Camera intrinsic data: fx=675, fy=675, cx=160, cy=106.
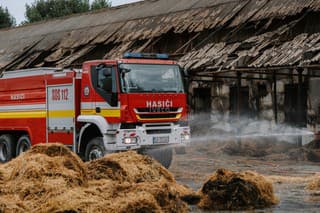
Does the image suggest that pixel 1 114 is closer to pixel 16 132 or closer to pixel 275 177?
pixel 16 132

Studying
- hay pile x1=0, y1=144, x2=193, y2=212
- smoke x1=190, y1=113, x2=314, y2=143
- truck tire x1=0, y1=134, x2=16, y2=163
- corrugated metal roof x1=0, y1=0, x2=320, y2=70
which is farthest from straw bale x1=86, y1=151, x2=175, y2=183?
smoke x1=190, y1=113, x2=314, y2=143

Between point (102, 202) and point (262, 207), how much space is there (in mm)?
3122

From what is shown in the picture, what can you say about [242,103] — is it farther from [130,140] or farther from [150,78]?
[130,140]

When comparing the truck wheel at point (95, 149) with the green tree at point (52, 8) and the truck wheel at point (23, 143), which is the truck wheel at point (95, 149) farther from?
the green tree at point (52, 8)

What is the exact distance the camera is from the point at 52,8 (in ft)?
222

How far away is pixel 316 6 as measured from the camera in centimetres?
2309

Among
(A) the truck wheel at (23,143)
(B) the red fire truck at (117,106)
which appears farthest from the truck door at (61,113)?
(A) the truck wheel at (23,143)

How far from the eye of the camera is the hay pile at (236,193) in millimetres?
11352

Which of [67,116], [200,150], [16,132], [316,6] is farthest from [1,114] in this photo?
[316,6]

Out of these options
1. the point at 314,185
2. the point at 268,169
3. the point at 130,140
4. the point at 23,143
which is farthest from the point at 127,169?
the point at 23,143

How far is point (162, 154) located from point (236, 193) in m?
5.92

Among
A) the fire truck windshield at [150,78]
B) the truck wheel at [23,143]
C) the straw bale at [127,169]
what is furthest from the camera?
the truck wheel at [23,143]

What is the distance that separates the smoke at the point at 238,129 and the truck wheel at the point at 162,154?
22.0 ft

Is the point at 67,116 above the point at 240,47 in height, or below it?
below
